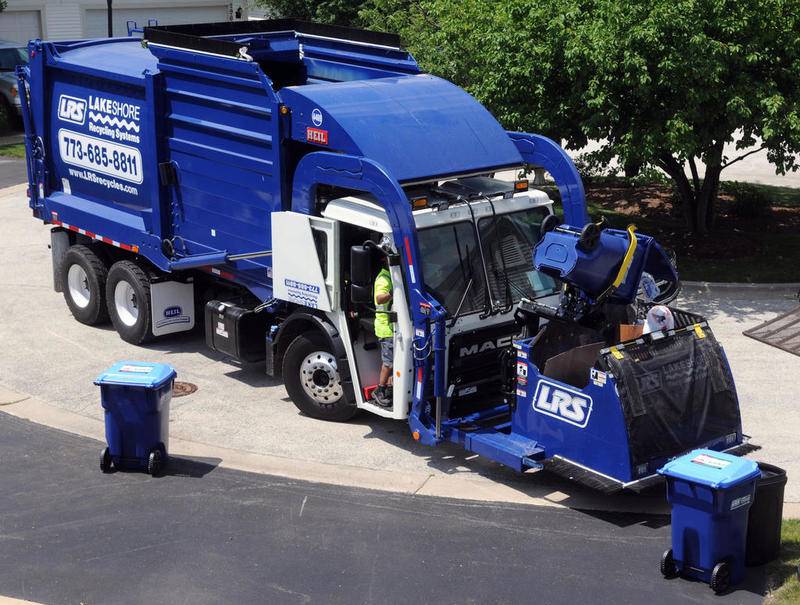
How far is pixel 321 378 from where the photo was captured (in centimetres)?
1097

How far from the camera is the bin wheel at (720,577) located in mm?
7758

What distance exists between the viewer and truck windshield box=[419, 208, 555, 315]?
388 inches

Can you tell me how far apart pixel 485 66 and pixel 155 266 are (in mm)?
5130

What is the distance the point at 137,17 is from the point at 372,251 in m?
31.0

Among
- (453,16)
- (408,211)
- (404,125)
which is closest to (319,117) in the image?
(404,125)

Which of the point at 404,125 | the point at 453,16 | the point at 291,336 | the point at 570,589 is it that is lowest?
the point at 570,589

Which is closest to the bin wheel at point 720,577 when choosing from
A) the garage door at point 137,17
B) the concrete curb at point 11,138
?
the concrete curb at point 11,138

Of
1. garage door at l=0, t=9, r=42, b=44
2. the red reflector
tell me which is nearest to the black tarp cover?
the red reflector

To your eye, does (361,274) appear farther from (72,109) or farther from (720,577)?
(72,109)

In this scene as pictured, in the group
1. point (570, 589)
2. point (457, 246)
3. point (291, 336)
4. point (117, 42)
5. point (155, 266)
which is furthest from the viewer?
point (117, 42)

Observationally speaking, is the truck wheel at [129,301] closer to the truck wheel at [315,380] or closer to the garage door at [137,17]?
the truck wheel at [315,380]

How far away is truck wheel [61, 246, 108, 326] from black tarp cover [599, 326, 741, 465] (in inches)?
289

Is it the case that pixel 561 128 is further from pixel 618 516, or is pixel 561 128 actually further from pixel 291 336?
pixel 618 516

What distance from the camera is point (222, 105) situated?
38.0 feet
